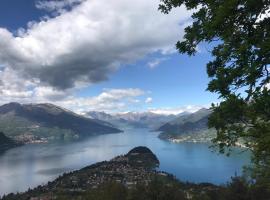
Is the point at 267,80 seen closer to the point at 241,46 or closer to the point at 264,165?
the point at 241,46

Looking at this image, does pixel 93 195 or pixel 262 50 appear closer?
pixel 262 50

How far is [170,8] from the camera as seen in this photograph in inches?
763

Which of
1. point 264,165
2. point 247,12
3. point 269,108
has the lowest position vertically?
point 264,165

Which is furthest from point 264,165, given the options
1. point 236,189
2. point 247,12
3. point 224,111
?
point 236,189

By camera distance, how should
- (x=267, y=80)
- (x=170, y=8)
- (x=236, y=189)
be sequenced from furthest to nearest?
1. (x=236, y=189)
2. (x=170, y=8)
3. (x=267, y=80)

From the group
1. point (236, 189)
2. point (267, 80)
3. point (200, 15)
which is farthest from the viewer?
point (236, 189)

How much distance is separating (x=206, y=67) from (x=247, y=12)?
4.05 meters

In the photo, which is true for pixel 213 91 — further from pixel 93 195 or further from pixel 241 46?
pixel 93 195

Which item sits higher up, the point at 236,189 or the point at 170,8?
the point at 170,8

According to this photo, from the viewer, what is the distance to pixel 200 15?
17.8 meters

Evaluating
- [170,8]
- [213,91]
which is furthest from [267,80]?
[170,8]

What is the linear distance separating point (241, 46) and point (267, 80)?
1969mm

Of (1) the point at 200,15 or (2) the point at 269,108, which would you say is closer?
(2) the point at 269,108

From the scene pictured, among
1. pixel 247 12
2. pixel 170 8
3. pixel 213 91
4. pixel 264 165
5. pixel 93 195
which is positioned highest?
pixel 170 8
